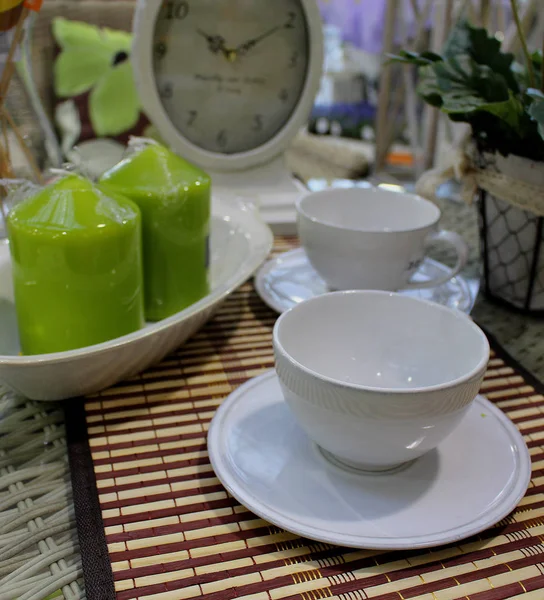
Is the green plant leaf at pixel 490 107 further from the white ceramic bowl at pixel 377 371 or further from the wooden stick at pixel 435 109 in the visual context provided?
the wooden stick at pixel 435 109

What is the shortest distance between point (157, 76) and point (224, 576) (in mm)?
683

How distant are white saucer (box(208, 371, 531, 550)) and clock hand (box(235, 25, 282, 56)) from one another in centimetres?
59

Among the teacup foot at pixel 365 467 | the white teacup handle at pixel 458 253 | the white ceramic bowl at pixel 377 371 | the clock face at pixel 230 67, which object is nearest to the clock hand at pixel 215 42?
the clock face at pixel 230 67

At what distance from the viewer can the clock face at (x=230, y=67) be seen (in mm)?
849

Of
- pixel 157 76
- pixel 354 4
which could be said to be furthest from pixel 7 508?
pixel 354 4

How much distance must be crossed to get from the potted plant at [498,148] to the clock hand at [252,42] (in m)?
0.28

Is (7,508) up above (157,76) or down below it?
below

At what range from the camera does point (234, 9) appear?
0.86 m

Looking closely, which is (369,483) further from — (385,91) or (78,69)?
(78,69)

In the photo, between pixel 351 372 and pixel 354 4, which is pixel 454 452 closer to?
pixel 351 372

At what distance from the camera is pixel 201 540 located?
38 centimetres

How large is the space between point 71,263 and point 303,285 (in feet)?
0.93

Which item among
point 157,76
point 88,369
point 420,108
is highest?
point 157,76

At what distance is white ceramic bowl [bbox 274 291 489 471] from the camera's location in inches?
14.0
